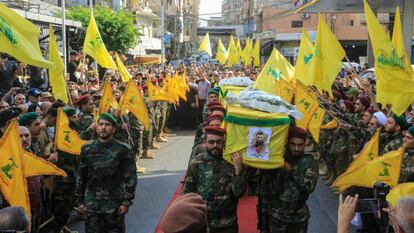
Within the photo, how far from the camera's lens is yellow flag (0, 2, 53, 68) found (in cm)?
600

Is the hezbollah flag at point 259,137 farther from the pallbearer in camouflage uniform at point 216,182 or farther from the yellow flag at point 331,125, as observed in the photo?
the yellow flag at point 331,125

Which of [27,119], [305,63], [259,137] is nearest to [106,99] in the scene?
[27,119]

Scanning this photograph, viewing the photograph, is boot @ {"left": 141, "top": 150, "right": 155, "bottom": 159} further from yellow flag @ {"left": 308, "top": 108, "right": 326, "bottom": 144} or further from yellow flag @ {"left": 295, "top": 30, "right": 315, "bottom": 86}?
yellow flag @ {"left": 308, "top": 108, "right": 326, "bottom": 144}

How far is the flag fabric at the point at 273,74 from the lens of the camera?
38.2ft

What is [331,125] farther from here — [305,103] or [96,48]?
[96,48]

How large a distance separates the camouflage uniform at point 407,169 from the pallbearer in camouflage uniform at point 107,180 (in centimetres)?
308

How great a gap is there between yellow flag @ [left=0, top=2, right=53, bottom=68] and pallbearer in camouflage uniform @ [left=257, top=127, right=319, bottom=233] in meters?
2.85

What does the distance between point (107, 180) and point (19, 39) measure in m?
1.87

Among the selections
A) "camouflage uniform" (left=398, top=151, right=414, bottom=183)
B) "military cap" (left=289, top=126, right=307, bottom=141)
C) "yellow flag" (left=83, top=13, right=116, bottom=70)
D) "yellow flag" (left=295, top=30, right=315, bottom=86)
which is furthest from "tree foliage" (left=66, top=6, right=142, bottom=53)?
"military cap" (left=289, top=126, right=307, bottom=141)

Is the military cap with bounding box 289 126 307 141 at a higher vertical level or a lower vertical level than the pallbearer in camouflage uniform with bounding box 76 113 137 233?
higher

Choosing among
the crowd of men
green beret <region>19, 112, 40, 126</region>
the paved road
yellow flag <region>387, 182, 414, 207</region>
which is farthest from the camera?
the paved road

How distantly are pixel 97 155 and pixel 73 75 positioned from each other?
10884 mm

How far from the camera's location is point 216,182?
5762mm

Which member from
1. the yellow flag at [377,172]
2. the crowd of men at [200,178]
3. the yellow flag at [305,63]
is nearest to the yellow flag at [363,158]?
the yellow flag at [377,172]
